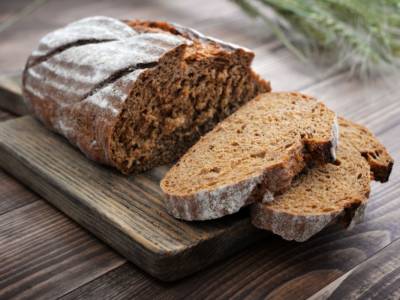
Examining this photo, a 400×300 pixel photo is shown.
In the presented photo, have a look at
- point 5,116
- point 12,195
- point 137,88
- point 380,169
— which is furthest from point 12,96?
point 380,169

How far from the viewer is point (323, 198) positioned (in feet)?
7.89

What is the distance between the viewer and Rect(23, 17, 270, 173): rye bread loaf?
2807mm

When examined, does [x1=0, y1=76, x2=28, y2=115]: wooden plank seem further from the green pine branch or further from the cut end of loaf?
the green pine branch

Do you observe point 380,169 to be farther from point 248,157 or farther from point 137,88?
point 137,88

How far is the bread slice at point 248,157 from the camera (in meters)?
2.37

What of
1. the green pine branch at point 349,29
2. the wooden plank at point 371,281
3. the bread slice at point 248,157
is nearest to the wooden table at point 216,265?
the wooden plank at point 371,281

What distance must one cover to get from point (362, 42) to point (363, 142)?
1464 millimetres

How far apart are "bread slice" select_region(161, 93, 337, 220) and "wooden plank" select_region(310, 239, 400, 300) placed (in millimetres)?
416

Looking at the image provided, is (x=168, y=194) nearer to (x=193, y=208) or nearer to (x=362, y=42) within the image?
(x=193, y=208)

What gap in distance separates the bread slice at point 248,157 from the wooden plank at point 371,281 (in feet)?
1.37

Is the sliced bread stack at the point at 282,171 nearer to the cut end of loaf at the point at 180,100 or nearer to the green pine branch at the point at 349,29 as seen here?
the cut end of loaf at the point at 180,100

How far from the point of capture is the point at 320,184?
8.20 ft

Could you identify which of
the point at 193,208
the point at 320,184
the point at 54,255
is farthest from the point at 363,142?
the point at 54,255

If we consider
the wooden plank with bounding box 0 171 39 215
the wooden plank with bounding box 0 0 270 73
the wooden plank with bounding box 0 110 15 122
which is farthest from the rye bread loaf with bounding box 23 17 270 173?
the wooden plank with bounding box 0 0 270 73
